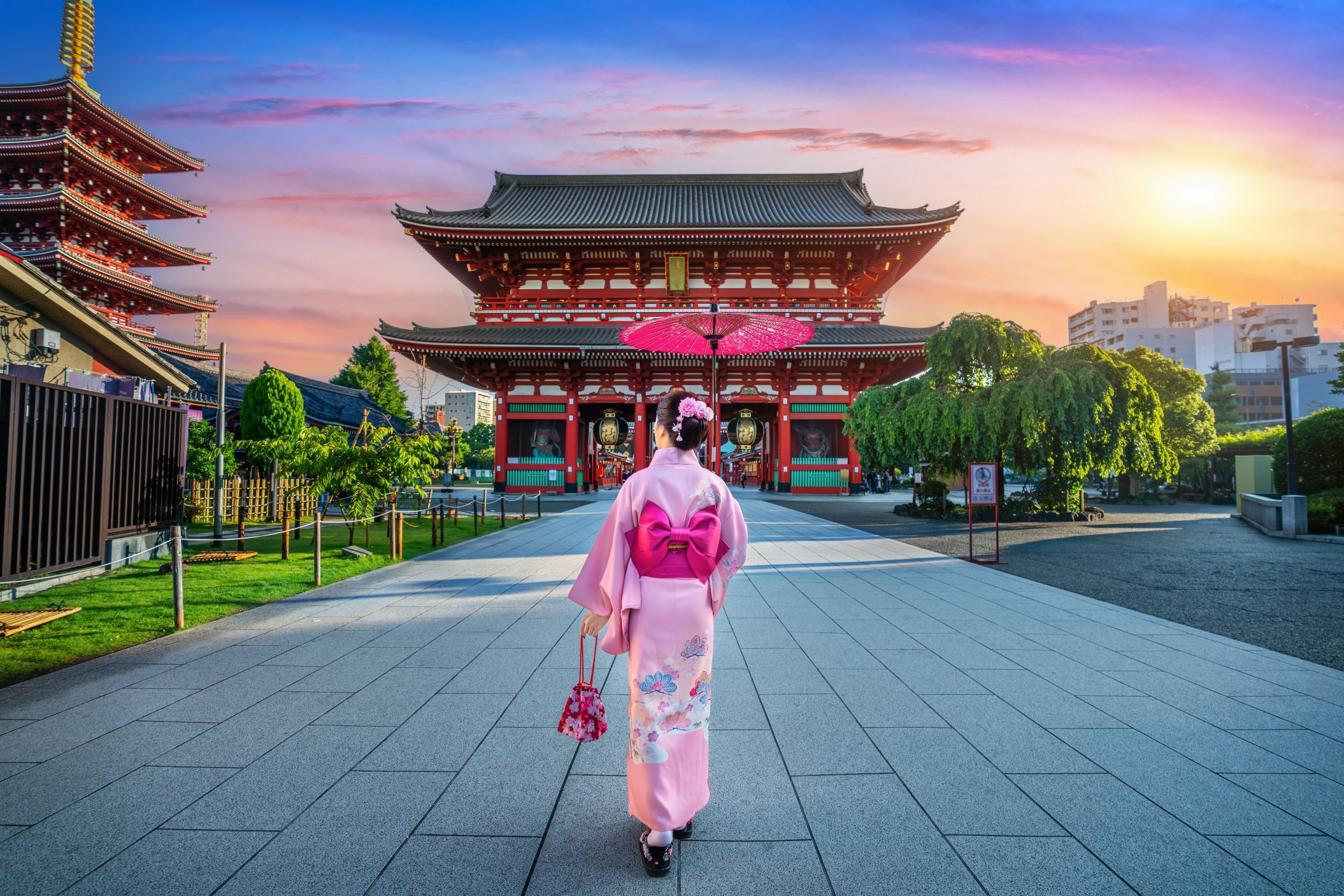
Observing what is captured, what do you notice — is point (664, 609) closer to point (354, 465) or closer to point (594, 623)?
point (594, 623)

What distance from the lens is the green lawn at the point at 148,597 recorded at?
4664 mm

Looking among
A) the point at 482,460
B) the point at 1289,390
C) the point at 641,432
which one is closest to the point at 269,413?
the point at 641,432

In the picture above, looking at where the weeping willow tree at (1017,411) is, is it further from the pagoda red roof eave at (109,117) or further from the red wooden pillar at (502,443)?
the pagoda red roof eave at (109,117)

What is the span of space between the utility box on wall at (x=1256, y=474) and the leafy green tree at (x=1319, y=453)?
1.13 meters

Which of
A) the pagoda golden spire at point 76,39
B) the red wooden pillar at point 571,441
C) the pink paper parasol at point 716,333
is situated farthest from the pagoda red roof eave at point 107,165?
the pink paper parasol at point 716,333

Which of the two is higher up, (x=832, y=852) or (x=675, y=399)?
(x=675, y=399)

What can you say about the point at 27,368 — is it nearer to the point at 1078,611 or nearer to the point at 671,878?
the point at 671,878

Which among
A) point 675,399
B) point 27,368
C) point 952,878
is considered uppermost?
point 27,368

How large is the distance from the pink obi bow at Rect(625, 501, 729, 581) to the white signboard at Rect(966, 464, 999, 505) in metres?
9.06

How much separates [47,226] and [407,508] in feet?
49.0

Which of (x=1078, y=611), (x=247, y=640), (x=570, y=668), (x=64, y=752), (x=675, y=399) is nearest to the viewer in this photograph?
(x=675, y=399)

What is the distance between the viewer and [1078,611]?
20.4 feet

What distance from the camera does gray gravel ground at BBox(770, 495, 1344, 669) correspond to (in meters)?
5.70

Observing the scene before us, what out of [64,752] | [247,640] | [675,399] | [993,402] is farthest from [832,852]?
[993,402]
